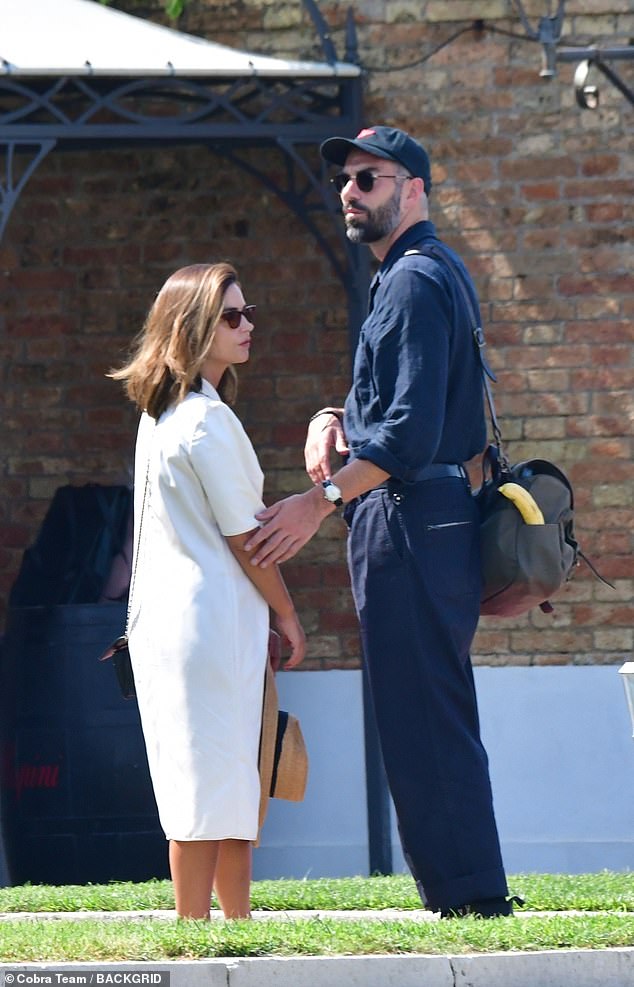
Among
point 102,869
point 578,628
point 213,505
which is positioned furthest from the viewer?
point 578,628

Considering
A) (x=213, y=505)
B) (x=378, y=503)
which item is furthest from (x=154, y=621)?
(x=378, y=503)

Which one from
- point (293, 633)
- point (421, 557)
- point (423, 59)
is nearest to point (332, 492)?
point (421, 557)

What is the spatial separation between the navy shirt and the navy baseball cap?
0.50 feet

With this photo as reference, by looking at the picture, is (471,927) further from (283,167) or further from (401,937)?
(283,167)

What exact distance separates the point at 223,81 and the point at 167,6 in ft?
1.93

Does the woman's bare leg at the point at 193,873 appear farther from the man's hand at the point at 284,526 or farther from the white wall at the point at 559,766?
the white wall at the point at 559,766

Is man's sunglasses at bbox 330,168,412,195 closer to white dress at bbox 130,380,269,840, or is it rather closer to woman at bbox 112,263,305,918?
woman at bbox 112,263,305,918

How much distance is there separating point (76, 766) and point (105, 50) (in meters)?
→ 2.79

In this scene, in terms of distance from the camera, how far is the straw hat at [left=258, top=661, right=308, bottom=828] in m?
4.34

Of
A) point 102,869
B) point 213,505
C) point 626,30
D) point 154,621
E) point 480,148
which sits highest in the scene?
point 626,30

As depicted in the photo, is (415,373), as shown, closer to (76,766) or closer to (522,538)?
(522,538)

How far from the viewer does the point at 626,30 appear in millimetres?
7625

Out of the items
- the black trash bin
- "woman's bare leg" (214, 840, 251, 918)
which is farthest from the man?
the black trash bin

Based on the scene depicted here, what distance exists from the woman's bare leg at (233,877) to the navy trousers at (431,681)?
0.39 meters
